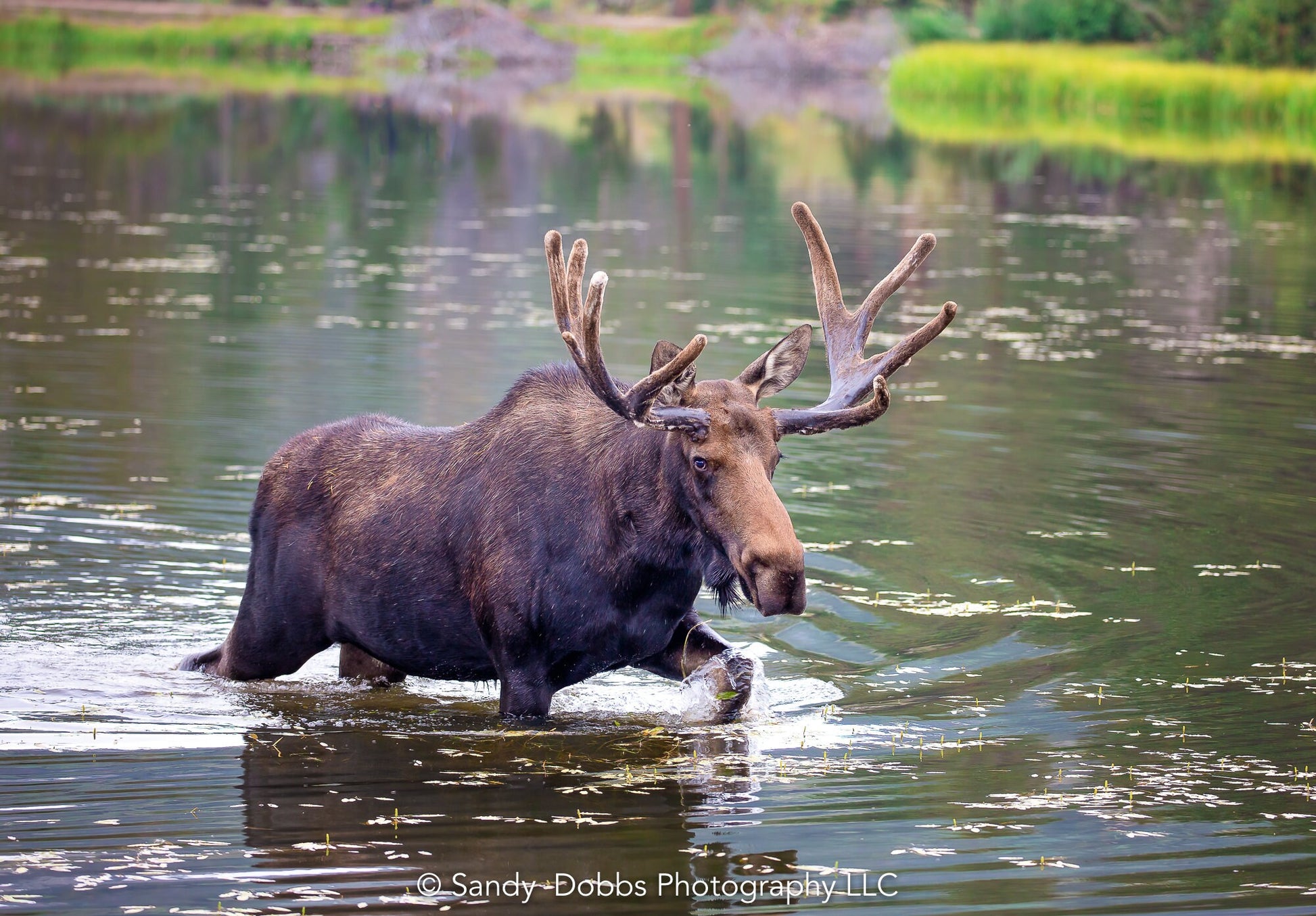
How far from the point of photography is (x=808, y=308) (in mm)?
21391

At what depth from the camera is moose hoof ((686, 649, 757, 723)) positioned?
26.6 ft

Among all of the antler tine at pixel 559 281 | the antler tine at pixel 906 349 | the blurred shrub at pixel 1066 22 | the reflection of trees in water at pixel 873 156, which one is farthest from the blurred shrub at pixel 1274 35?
the antler tine at pixel 559 281

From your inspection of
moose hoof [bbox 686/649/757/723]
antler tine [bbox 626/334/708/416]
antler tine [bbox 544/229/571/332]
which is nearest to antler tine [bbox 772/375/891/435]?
antler tine [bbox 626/334/708/416]

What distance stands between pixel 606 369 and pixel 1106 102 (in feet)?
178

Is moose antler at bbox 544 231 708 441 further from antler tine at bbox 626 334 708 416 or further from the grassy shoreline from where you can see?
the grassy shoreline

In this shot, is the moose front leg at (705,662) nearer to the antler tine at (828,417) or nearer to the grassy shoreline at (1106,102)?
the antler tine at (828,417)

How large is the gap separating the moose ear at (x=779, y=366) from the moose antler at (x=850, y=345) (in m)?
0.12

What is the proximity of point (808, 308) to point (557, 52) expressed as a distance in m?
68.0

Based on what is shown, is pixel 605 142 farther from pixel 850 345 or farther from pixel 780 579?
pixel 780 579

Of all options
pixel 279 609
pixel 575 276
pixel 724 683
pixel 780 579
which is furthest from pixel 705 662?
pixel 279 609

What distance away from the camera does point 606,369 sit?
7406mm

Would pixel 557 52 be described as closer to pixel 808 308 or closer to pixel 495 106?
pixel 495 106

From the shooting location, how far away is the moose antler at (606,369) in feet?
23.6

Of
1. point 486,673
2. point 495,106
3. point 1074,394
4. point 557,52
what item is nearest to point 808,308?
point 1074,394
